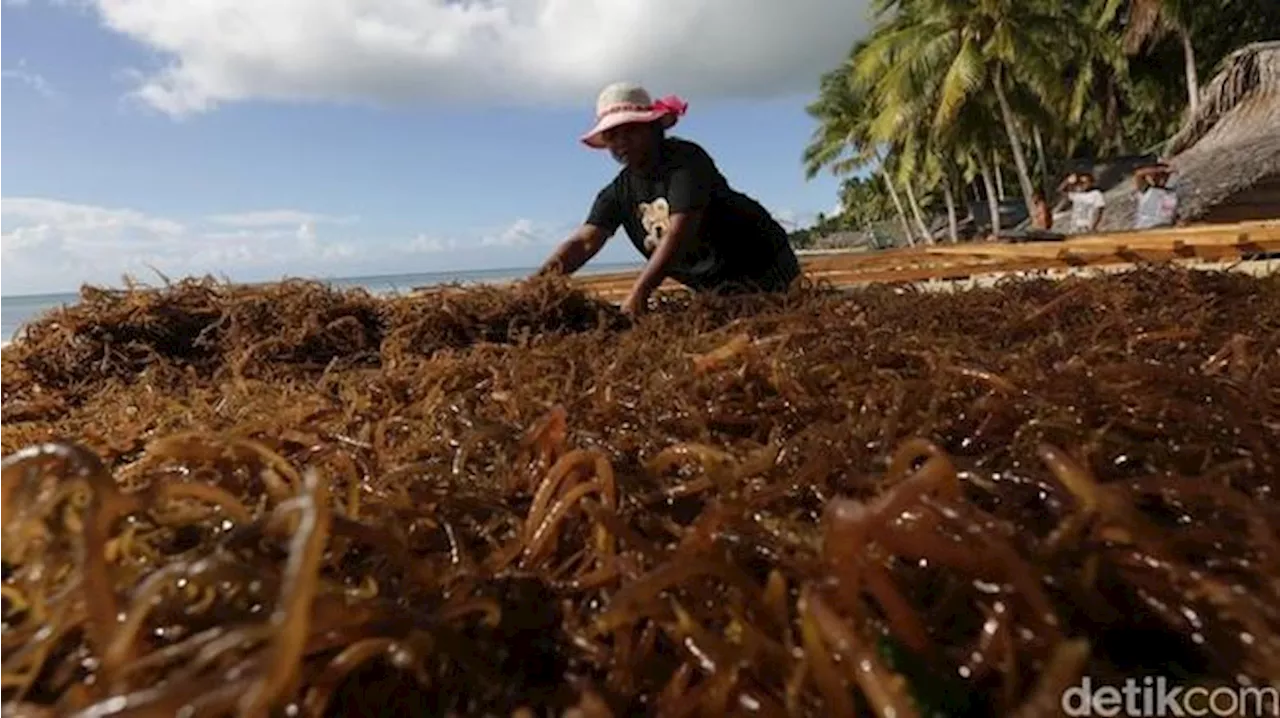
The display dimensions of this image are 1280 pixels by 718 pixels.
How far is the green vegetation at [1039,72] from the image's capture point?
64.7ft

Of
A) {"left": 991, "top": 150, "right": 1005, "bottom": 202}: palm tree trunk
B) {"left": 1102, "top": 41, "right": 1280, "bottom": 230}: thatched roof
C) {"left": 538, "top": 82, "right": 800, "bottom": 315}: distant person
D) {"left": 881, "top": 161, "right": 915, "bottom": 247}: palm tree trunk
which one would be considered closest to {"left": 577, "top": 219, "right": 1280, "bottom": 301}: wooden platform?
{"left": 538, "top": 82, "right": 800, "bottom": 315}: distant person

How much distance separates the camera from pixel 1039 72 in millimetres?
19250

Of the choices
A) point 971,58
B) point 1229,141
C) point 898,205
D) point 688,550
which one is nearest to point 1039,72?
point 971,58

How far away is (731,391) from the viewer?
1353 millimetres

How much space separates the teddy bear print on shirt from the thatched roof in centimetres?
966

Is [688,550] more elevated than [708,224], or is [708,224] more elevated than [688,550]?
[708,224]

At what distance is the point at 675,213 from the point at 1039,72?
18.6 meters

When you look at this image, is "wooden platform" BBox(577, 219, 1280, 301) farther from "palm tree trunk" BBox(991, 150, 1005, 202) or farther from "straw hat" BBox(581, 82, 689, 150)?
"palm tree trunk" BBox(991, 150, 1005, 202)

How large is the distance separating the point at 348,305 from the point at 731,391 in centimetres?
168

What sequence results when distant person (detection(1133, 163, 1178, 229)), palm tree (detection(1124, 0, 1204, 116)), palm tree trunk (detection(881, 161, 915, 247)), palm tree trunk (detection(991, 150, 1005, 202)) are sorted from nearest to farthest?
1. distant person (detection(1133, 163, 1178, 229))
2. palm tree (detection(1124, 0, 1204, 116))
3. palm tree trunk (detection(991, 150, 1005, 202))
4. palm tree trunk (detection(881, 161, 915, 247))

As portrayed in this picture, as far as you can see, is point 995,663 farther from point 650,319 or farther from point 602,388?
point 650,319

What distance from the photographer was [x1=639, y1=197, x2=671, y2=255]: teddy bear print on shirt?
3.41m

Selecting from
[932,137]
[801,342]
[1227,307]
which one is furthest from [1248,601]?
[932,137]

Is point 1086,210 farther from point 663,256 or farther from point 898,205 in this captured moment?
point 898,205
